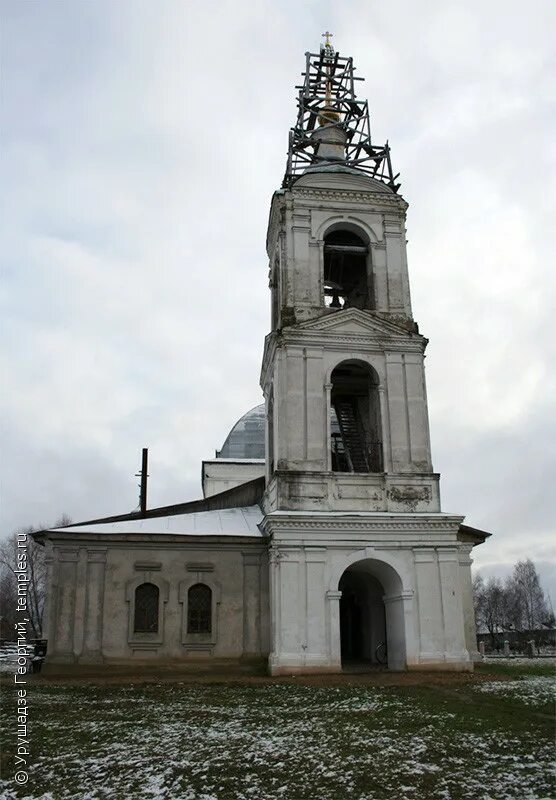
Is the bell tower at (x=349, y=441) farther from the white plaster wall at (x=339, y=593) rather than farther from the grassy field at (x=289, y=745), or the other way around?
the grassy field at (x=289, y=745)

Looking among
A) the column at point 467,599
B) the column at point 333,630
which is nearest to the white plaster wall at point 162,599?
the column at point 333,630

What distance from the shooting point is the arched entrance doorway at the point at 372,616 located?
20.5m

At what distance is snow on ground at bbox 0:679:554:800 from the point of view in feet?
23.6

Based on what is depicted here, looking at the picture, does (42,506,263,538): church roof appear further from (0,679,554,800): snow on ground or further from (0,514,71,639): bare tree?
(0,514,71,639): bare tree

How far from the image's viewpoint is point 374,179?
2514 centimetres

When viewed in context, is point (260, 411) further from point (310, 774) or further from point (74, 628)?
point (310, 774)

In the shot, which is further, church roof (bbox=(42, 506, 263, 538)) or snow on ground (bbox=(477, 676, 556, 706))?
church roof (bbox=(42, 506, 263, 538))

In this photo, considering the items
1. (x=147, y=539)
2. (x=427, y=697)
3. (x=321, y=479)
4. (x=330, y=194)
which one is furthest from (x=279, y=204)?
(x=427, y=697)

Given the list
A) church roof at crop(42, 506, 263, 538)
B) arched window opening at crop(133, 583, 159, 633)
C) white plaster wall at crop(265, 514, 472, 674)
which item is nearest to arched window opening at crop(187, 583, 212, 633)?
arched window opening at crop(133, 583, 159, 633)

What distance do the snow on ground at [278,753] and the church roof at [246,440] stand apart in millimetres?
24264

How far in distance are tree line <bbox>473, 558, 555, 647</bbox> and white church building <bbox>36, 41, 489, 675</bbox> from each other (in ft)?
186

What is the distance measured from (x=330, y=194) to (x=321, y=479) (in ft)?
33.1

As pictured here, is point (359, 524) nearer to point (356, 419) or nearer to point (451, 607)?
point (451, 607)

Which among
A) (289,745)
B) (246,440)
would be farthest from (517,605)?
(289,745)
